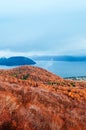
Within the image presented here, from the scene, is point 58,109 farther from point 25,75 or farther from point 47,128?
point 25,75

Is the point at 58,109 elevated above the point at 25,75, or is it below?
below

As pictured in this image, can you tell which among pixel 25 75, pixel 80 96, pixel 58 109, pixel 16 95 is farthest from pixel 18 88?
pixel 25 75

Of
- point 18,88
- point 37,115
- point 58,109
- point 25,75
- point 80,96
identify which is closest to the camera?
point 37,115

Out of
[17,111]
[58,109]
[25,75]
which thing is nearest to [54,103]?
[58,109]

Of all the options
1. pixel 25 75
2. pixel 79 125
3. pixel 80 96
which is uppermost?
pixel 25 75

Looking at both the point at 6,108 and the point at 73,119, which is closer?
the point at 6,108

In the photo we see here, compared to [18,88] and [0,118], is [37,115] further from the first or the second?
[18,88]

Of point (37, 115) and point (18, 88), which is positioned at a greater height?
point (18, 88)

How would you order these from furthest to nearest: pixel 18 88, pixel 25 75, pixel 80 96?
pixel 25 75 < pixel 80 96 < pixel 18 88

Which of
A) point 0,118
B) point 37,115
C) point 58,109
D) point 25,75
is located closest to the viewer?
point 0,118
